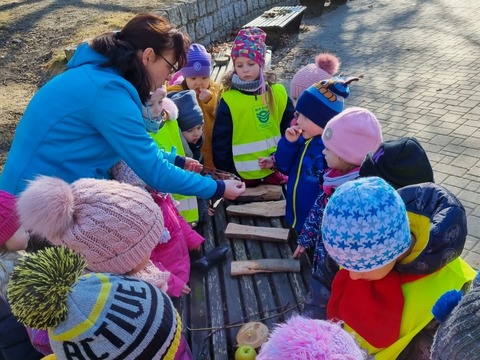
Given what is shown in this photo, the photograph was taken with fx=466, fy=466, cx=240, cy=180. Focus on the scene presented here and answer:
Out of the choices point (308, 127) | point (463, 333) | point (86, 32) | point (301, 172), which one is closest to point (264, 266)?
point (301, 172)

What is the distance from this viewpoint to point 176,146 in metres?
3.21

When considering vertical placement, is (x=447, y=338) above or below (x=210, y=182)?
above

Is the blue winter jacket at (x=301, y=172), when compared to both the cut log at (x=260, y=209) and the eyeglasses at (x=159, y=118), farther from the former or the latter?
the eyeglasses at (x=159, y=118)

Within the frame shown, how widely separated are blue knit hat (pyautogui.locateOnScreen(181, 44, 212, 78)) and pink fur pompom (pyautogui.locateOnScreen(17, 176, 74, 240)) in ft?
7.51

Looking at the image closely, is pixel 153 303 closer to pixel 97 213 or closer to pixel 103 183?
pixel 97 213

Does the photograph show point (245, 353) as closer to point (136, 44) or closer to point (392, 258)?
point (392, 258)

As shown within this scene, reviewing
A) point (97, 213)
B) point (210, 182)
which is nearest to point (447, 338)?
point (97, 213)

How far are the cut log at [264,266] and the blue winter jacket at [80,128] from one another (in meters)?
0.84

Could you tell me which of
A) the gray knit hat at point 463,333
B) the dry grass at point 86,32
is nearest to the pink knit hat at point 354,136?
the gray knit hat at point 463,333

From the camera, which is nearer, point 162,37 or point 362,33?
point 162,37

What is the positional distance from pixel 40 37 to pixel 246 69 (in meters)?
4.41

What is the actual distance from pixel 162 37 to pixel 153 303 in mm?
1443

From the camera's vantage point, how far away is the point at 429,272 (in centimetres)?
174

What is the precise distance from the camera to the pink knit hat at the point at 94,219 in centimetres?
162
